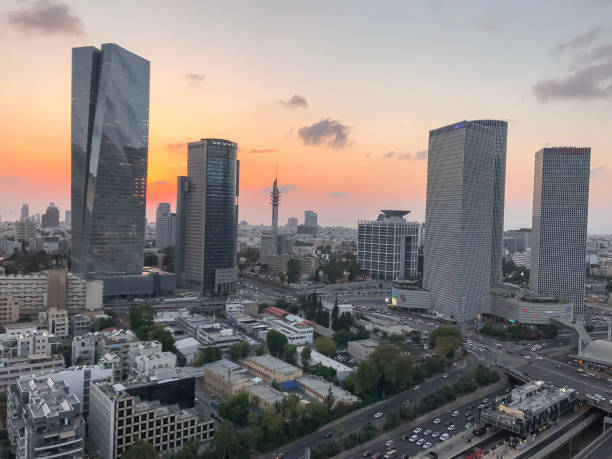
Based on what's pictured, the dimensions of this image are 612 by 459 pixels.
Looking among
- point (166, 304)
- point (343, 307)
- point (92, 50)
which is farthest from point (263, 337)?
point (92, 50)

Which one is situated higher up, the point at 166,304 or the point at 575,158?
the point at 575,158

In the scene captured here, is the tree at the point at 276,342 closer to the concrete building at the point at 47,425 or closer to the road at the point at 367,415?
the road at the point at 367,415

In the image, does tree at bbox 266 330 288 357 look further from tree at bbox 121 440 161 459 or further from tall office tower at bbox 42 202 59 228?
tall office tower at bbox 42 202 59 228

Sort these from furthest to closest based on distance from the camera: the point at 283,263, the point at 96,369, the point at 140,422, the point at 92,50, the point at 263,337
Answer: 1. the point at 283,263
2. the point at 92,50
3. the point at 263,337
4. the point at 96,369
5. the point at 140,422

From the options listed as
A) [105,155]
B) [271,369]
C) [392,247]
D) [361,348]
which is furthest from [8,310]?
[392,247]

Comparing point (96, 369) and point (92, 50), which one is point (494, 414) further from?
point (92, 50)

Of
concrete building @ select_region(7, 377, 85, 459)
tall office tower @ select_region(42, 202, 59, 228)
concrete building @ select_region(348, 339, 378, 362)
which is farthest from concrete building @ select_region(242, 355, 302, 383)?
tall office tower @ select_region(42, 202, 59, 228)

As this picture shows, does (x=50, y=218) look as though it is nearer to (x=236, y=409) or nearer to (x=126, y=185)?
(x=126, y=185)
